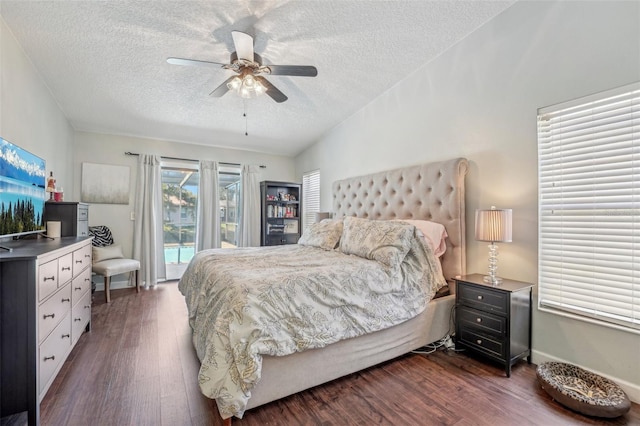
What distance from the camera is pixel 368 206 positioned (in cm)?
371

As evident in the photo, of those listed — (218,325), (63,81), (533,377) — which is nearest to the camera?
(218,325)

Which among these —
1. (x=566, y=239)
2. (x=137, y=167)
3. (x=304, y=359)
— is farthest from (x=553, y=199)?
(x=137, y=167)

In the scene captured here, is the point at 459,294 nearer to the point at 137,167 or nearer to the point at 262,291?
the point at 262,291

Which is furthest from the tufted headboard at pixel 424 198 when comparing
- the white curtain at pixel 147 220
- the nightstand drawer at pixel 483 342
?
the white curtain at pixel 147 220

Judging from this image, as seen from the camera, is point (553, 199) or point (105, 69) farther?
point (105, 69)

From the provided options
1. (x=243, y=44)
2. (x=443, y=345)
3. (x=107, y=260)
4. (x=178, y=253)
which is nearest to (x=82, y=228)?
(x=107, y=260)

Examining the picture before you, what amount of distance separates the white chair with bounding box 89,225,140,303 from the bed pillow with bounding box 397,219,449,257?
4001 millimetres

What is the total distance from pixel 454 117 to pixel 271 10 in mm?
1934

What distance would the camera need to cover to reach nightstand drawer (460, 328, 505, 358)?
2111 millimetres

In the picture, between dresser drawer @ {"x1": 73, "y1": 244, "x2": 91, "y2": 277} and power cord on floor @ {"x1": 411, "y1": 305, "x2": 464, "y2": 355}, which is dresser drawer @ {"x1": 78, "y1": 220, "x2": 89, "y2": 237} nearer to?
dresser drawer @ {"x1": 73, "y1": 244, "x2": 91, "y2": 277}

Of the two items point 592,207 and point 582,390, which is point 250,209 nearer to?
point 592,207

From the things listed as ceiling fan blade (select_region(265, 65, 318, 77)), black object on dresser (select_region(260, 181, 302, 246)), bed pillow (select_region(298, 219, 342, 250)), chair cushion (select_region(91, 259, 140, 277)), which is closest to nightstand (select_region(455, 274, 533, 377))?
bed pillow (select_region(298, 219, 342, 250))

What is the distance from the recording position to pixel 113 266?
382 cm

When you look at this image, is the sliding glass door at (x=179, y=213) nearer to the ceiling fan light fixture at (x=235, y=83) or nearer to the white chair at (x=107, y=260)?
the white chair at (x=107, y=260)
